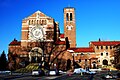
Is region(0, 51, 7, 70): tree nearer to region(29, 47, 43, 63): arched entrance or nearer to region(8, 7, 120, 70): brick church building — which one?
region(8, 7, 120, 70): brick church building

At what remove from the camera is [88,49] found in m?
96.8

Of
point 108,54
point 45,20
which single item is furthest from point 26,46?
point 108,54

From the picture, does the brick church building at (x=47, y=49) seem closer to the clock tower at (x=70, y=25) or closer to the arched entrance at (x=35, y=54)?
the arched entrance at (x=35, y=54)

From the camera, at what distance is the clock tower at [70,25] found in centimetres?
10467

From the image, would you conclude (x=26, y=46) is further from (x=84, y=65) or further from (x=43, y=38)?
(x=84, y=65)

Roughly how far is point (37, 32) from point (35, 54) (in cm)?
825

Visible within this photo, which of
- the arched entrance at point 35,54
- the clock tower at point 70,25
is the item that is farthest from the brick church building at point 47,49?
the clock tower at point 70,25

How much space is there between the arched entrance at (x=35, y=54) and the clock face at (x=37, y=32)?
15.8 feet

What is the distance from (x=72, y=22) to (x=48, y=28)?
1870 cm

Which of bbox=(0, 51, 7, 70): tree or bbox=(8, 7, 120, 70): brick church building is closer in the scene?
bbox=(8, 7, 120, 70): brick church building

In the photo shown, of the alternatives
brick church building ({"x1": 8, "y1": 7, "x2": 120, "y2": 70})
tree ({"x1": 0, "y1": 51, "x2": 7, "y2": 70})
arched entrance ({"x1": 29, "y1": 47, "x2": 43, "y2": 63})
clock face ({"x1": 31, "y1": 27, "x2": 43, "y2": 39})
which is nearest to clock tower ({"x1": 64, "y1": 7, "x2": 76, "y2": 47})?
brick church building ({"x1": 8, "y1": 7, "x2": 120, "y2": 70})

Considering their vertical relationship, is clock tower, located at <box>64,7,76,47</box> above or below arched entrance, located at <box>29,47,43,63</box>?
above

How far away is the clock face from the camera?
90.8m

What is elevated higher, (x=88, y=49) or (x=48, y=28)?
(x=48, y=28)
